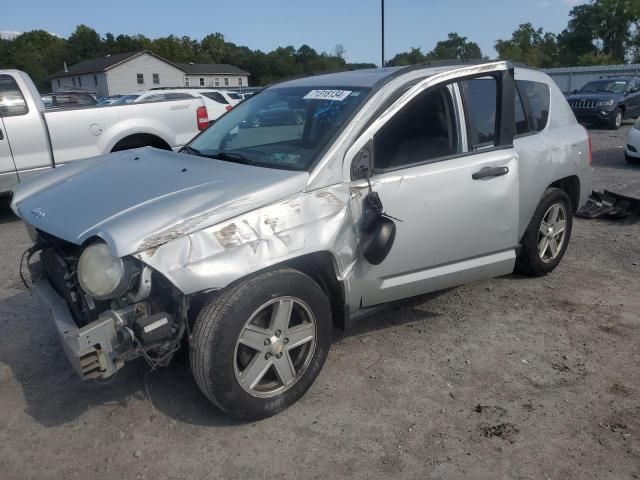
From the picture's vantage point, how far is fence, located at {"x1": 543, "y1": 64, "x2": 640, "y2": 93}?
3148 cm

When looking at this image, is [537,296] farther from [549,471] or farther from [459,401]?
[549,471]

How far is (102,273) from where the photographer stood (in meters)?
2.63

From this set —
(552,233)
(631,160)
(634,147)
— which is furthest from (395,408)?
(631,160)

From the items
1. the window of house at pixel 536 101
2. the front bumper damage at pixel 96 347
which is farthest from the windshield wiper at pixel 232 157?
the window of house at pixel 536 101

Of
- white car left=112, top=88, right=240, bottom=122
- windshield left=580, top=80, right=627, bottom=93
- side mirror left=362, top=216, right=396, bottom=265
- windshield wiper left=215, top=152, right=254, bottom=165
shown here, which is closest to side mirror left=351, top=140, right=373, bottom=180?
side mirror left=362, top=216, right=396, bottom=265

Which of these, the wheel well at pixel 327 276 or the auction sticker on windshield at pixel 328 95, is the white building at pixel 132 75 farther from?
the wheel well at pixel 327 276

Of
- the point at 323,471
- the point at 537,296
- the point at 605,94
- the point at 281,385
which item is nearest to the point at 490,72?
the point at 537,296

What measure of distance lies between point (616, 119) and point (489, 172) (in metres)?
16.3

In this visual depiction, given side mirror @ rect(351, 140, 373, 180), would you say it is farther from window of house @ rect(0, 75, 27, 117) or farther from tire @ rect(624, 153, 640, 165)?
tire @ rect(624, 153, 640, 165)

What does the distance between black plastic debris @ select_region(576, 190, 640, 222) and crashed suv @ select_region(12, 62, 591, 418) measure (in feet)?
9.67

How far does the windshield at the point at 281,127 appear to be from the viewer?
11.0 feet

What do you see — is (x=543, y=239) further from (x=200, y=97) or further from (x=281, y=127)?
(x=200, y=97)

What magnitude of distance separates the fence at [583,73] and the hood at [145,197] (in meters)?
32.2

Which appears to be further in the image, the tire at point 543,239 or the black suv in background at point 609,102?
the black suv in background at point 609,102
